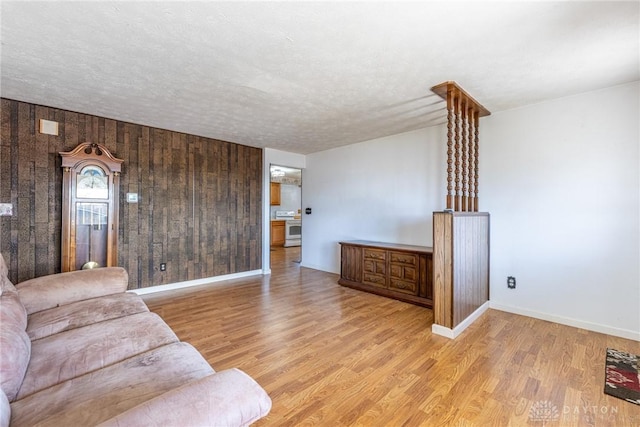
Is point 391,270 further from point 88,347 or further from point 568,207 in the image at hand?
point 88,347

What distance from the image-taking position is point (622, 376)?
1.99 meters

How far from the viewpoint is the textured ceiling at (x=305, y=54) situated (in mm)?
1674

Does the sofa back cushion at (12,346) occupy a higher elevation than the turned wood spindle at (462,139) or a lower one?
lower

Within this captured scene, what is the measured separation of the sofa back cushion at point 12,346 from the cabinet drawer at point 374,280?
3.48 m

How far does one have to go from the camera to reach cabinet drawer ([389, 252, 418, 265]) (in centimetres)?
360

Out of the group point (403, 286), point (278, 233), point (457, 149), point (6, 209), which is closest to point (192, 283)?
point (6, 209)

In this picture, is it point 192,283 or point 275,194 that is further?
point 275,194

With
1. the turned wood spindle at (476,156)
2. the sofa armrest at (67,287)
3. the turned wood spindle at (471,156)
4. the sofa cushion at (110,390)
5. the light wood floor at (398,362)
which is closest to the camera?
the sofa cushion at (110,390)

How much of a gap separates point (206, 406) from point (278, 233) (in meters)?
8.35

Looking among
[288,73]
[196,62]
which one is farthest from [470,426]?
[196,62]

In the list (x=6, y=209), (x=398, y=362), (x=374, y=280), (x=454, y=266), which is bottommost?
(x=398, y=362)

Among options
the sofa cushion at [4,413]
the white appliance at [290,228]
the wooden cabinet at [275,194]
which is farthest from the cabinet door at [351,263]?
the wooden cabinet at [275,194]

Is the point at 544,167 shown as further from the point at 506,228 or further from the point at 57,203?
the point at 57,203

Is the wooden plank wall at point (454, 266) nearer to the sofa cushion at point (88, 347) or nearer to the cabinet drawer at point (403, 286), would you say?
the cabinet drawer at point (403, 286)
